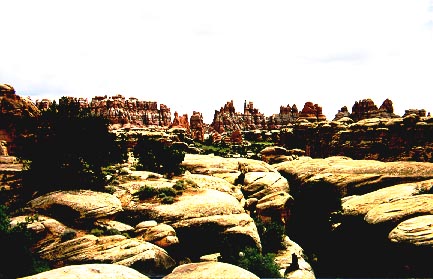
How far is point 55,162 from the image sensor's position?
105 ft

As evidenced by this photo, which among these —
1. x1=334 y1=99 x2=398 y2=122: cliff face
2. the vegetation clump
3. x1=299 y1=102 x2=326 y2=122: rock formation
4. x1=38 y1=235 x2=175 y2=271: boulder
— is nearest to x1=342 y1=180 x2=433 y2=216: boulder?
the vegetation clump

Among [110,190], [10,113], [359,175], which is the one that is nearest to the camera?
[110,190]

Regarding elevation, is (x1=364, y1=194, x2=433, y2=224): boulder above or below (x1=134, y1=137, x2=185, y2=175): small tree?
below

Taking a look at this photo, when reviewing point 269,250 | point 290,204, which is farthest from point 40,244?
point 290,204

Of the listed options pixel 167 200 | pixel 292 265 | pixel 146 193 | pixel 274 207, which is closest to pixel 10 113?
pixel 146 193

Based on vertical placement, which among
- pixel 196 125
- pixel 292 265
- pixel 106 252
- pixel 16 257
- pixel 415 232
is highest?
pixel 196 125

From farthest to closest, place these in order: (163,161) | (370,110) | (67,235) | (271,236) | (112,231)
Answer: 1. (370,110)
2. (163,161)
3. (271,236)
4. (112,231)
5. (67,235)

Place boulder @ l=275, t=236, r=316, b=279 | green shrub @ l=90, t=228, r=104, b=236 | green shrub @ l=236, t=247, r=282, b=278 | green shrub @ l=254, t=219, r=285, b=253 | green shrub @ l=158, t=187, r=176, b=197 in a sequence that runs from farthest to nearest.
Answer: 1. green shrub @ l=254, t=219, r=285, b=253
2. green shrub @ l=158, t=187, r=176, b=197
3. boulder @ l=275, t=236, r=316, b=279
4. green shrub @ l=90, t=228, r=104, b=236
5. green shrub @ l=236, t=247, r=282, b=278

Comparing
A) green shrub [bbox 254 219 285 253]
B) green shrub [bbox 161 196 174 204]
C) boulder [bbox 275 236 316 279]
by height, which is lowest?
boulder [bbox 275 236 316 279]

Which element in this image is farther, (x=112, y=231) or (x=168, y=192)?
(x=168, y=192)

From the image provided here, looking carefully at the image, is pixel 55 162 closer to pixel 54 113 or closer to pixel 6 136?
pixel 54 113

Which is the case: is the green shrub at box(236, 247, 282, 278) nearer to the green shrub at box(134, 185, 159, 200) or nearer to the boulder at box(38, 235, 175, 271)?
the boulder at box(38, 235, 175, 271)

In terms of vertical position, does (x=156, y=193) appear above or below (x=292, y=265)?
above

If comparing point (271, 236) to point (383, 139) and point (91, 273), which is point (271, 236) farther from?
point (383, 139)
